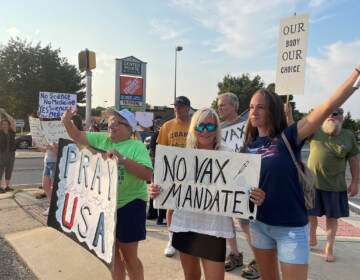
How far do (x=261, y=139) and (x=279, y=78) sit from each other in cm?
192

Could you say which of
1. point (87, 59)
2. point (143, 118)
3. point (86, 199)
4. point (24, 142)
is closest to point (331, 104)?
point (86, 199)

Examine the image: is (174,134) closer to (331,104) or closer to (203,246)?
(203,246)

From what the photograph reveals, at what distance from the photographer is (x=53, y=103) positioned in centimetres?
617

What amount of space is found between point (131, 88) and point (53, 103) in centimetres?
696

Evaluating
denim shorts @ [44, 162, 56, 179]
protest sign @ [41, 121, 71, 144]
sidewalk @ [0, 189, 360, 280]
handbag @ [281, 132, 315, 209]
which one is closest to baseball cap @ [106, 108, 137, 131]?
handbag @ [281, 132, 315, 209]

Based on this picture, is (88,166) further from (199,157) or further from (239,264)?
(239,264)

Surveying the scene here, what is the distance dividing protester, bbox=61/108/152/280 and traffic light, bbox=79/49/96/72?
3.62 meters

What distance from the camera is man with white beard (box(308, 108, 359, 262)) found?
3.44 metres

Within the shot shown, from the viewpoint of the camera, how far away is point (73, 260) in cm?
337

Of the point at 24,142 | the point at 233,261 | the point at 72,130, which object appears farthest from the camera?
the point at 24,142

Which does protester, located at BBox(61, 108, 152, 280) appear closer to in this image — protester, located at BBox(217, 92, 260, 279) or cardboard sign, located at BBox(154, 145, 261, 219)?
cardboard sign, located at BBox(154, 145, 261, 219)

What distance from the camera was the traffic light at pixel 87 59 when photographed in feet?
18.6

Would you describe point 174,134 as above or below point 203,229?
above

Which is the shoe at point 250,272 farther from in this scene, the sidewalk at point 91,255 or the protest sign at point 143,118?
the protest sign at point 143,118
